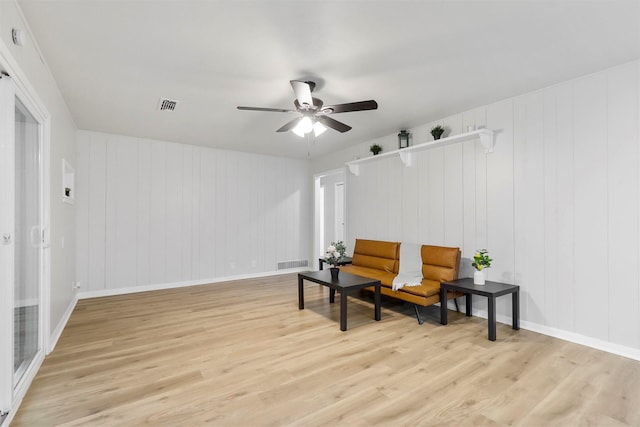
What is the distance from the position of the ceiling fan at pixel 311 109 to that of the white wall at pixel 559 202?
1.69 meters

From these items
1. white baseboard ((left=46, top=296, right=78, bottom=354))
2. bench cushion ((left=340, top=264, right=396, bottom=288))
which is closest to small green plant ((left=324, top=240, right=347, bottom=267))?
bench cushion ((left=340, top=264, right=396, bottom=288))

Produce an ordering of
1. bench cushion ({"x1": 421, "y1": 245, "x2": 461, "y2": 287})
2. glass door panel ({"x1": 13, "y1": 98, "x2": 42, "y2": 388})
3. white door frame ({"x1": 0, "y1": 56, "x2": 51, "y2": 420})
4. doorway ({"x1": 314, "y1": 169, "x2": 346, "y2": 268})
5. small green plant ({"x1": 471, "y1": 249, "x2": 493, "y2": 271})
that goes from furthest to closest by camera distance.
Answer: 1. doorway ({"x1": 314, "y1": 169, "x2": 346, "y2": 268})
2. bench cushion ({"x1": 421, "y1": 245, "x2": 461, "y2": 287})
3. small green plant ({"x1": 471, "y1": 249, "x2": 493, "y2": 271})
4. glass door panel ({"x1": 13, "y1": 98, "x2": 42, "y2": 388})
5. white door frame ({"x1": 0, "y1": 56, "x2": 51, "y2": 420})

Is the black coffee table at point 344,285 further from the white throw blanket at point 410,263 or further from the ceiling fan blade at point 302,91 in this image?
the ceiling fan blade at point 302,91

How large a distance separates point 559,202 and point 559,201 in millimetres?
10

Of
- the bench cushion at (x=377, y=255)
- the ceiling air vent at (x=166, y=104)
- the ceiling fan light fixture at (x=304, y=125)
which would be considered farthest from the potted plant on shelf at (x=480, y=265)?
the ceiling air vent at (x=166, y=104)

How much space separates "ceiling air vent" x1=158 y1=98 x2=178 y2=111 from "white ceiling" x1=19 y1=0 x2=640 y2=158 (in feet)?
0.23

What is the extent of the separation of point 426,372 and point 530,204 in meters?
2.16

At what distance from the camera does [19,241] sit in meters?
2.22

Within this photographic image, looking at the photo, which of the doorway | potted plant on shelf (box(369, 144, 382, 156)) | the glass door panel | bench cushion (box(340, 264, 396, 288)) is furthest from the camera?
the doorway

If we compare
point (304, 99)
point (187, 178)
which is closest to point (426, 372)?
point (304, 99)

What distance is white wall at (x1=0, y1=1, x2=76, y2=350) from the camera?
1960 mm

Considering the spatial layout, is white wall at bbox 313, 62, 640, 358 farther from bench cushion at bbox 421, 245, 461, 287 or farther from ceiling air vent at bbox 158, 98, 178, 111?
ceiling air vent at bbox 158, 98, 178, 111

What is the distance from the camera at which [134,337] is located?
324cm

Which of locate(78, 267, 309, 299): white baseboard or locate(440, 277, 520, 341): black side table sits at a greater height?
locate(440, 277, 520, 341): black side table
